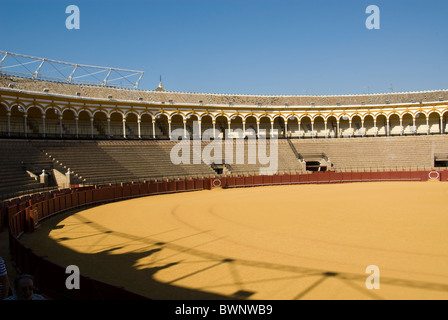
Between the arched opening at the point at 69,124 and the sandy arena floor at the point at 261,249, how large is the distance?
983 inches

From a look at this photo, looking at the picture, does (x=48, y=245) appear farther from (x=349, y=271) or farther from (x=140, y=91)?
(x=140, y=91)

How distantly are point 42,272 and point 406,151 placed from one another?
4455cm

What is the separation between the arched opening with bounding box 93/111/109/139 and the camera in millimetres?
42688

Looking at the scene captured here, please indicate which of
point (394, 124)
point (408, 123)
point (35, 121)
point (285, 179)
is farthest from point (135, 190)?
point (408, 123)

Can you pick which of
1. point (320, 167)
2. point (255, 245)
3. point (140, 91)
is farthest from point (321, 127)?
point (255, 245)

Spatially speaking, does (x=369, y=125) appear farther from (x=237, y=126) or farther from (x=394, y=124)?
(x=237, y=126)

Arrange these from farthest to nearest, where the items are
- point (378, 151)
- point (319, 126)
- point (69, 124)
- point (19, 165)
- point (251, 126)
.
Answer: point (319, 126), point (251, 126), point (378, 151), point (69, 124), point (19, 165)

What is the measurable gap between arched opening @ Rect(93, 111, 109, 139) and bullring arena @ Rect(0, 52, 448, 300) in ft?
0.60

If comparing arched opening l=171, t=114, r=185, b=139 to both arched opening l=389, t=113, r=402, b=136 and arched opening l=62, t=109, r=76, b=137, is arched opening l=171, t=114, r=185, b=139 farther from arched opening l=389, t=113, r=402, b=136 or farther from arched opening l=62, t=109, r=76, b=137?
arched opening l=389, t=113, r=402, b=136

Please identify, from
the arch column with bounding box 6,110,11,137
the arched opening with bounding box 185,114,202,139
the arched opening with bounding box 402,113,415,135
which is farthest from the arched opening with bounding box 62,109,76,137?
the arched opening with bounding box 402,113,415,135

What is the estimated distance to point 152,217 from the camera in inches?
669

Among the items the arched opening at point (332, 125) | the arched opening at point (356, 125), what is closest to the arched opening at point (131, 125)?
the arched opening at point (332, 125)

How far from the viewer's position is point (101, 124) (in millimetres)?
43812

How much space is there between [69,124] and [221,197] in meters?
24.9
